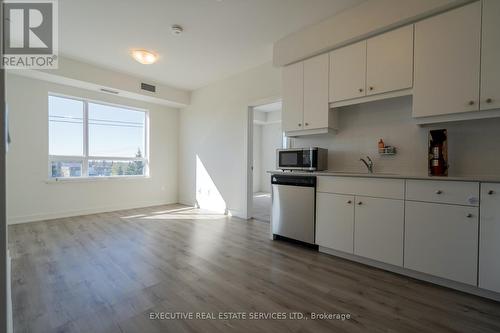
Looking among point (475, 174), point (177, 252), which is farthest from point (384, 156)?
point (177, 252)

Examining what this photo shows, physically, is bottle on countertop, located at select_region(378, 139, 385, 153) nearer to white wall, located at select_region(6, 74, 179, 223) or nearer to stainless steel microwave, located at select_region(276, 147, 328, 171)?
stainless steel microwave, located at select_region(276, 147, 328, 171)

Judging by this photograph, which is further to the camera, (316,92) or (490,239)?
(316,92)

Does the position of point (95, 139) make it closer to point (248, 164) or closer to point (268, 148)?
point (248, 164)

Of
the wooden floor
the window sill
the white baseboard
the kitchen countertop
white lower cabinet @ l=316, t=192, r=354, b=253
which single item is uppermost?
the kitchen countertop

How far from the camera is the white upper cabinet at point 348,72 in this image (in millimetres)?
2574

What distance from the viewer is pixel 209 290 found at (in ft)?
6.37

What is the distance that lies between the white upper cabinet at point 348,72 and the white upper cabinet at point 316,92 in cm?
9

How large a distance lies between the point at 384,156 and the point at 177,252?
2721 mm

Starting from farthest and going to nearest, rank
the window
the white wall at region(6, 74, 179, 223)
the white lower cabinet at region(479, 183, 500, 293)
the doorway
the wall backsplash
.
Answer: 1. the doorway
2. the window
3. the white wall at region(6, 74, 179, 223)
4. the wall backsplash
5. the white lower cabinet at region(479, 183, 500, 293)

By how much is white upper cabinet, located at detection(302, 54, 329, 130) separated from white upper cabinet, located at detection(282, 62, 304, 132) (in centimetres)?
7

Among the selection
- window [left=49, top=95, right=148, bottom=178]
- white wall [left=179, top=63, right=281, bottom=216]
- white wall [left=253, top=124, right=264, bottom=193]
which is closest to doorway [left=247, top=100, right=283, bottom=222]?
white wall [left=253, top=124, right=264, bottom=193]

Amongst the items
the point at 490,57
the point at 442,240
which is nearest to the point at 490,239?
the point at 442,240

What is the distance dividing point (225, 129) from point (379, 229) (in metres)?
3.45

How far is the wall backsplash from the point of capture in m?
2.17
